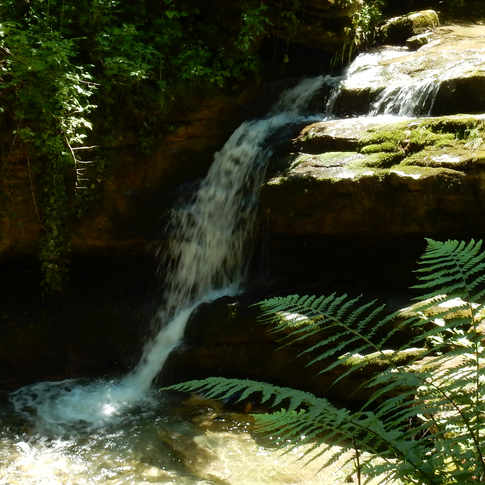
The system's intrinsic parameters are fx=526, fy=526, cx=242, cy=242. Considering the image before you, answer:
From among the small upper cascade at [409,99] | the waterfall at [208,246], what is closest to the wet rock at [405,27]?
the small upper cascade at [409,99]

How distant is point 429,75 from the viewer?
7.66 metres

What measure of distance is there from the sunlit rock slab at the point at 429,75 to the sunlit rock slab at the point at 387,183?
99cm

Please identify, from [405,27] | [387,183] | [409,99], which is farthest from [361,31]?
[387,183]

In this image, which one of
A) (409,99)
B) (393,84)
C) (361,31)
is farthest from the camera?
(361,31)

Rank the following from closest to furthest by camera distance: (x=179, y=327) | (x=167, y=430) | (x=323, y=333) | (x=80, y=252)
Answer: (x=167, y=430) → (x=323, y=333) → (x=179, y=327) → (x=80, y=252)

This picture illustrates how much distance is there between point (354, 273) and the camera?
646cm

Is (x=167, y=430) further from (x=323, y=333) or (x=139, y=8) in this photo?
(x=139, y=8)

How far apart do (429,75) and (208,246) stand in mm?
4063

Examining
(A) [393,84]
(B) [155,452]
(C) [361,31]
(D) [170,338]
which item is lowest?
A: (B) [155,452]

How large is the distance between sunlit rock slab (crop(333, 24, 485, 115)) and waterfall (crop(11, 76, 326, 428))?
1.11m

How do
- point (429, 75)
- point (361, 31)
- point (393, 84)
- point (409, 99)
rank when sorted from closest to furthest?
1. point (409, 99)
2. point (429, 75)
3. point (393, 84)
4. point (361, 31)

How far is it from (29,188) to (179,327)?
109 inches

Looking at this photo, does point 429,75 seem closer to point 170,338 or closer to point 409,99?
point 409,99

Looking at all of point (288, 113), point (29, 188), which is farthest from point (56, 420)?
point (288, 113)
